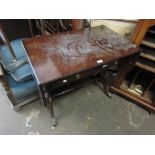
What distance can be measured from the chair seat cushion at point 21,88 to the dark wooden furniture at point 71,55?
9.3 inches

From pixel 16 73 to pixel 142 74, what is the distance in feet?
4.79

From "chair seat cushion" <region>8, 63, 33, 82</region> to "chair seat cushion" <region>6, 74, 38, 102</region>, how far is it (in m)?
0.06

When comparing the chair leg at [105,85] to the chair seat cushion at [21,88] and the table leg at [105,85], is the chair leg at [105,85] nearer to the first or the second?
the table leg at [105,85]

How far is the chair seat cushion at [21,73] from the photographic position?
1346 mm

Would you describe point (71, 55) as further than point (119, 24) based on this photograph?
No

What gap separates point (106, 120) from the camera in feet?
5.08

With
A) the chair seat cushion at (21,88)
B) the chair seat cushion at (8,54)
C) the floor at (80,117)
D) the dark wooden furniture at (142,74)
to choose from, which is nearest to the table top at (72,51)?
the dark wooden furniture at (142,74)

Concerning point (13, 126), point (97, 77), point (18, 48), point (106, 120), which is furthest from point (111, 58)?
point (13, 126)

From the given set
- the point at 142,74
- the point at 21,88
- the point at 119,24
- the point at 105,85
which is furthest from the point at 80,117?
the point at 119,24

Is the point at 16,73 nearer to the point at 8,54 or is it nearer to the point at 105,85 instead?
the point at 8,54

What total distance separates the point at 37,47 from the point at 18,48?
16.4 inches

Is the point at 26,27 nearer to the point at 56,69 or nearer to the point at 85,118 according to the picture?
the point at 56,69

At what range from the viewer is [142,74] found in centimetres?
184
